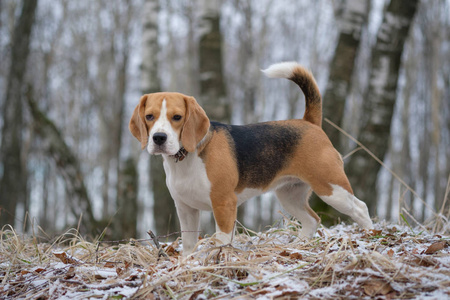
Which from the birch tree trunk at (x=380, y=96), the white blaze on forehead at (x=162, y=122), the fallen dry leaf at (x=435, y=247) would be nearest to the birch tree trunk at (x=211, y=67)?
the birch tree trunk at (x=380, y=96)

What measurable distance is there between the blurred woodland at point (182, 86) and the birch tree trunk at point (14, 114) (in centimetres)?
3

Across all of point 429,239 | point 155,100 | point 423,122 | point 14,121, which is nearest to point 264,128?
point 155,100

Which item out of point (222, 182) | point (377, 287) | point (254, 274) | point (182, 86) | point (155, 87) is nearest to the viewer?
point (377, 287)

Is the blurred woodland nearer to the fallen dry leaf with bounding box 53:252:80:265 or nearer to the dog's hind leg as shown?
the dog's hind leg

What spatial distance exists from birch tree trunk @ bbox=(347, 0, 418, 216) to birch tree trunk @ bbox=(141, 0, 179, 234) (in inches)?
141

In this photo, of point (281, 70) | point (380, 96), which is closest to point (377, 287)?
point (281, 70)

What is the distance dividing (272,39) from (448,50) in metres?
9.67

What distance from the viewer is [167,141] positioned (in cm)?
336

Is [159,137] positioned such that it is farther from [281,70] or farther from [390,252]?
[390,252]

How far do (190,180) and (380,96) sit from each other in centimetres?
445

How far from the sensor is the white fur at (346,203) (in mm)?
4145

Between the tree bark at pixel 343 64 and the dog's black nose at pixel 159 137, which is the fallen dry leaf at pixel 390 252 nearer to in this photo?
the dog's black nose at pixel 159 137

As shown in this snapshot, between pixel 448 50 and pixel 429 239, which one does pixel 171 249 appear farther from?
pixel 448 50

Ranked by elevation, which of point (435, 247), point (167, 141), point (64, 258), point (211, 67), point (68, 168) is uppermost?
point (211, 67)
